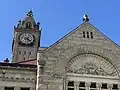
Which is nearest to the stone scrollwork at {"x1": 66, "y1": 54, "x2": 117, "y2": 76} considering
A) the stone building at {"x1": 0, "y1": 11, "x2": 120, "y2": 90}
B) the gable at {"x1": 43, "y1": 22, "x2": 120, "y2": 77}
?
the stone building at {"x1": 0, "y1": 11, "x2": 120, "y2": 90}

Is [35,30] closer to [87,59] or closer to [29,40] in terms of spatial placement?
[29,40]

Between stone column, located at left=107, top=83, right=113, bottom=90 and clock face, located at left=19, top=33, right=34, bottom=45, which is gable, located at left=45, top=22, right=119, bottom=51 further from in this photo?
clock face, located at left=19, top=33, right=34, bottom=45

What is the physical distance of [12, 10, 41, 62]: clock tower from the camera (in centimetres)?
6025

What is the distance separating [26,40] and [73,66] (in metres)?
32.6

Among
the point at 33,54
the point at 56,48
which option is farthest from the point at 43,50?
the point at 33,54

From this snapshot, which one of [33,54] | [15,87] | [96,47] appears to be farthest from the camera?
[33,54]

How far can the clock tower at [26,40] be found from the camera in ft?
198

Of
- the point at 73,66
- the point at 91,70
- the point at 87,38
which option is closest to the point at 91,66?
the point at 91,70

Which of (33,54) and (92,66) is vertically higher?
(33,54)

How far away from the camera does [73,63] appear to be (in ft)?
99.1

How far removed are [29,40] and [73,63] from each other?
32.7 meters

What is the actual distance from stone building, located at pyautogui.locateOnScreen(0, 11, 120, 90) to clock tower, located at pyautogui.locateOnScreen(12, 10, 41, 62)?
28861mm

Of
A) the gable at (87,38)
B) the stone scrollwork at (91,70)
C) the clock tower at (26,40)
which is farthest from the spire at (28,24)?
the stone scrollwork at (91,70)

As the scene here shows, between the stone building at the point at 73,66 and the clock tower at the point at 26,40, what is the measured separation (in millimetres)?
28861
